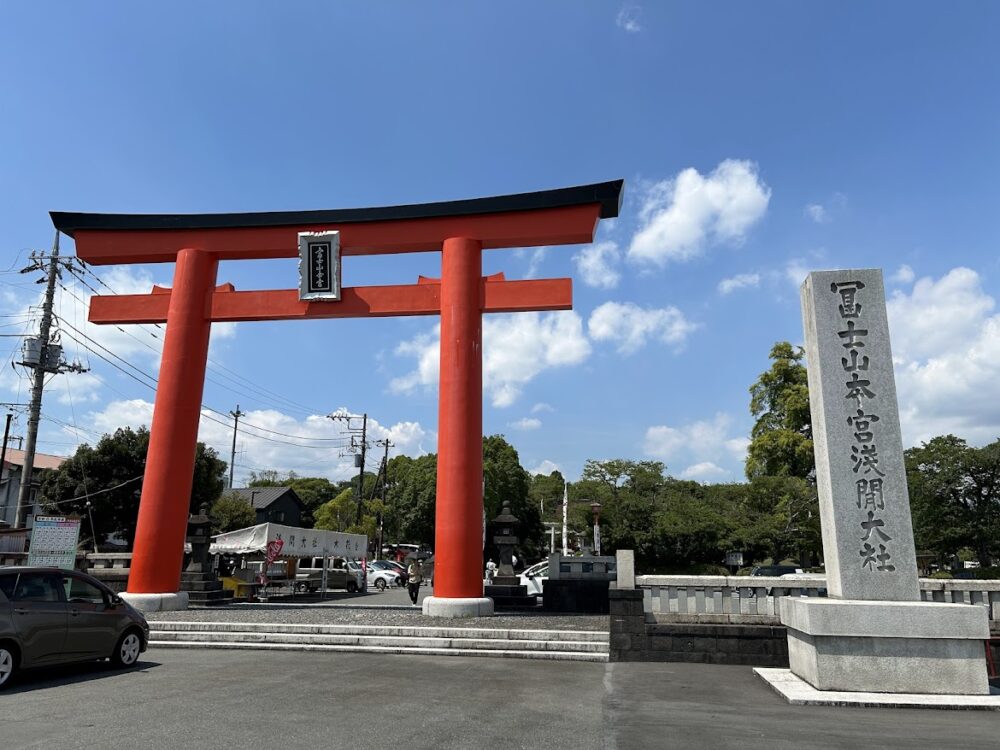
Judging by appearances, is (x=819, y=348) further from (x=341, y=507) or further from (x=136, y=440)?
(x=341, y=507)

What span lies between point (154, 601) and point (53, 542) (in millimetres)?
2426

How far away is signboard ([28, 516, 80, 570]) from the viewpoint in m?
13.2

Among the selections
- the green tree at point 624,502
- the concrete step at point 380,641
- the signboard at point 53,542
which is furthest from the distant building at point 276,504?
the concrete step at point 380,641

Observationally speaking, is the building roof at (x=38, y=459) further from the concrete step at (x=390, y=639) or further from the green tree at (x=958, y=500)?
the green tree at (x=958, y=500)

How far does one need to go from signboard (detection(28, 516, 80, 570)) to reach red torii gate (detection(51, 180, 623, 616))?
1389 mm

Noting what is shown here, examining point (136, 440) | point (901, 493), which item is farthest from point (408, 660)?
point (136, 440)

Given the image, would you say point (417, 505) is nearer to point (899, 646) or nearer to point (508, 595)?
point (508, 595)

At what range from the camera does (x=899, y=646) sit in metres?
6.92

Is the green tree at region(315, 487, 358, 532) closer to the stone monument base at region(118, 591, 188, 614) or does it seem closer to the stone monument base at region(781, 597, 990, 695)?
the stone monument base at region(118, 591, 188, 614)

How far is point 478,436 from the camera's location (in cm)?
1428

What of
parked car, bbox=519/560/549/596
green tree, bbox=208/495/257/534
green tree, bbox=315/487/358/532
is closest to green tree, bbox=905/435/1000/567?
parked car, bbox=519/560/549/596

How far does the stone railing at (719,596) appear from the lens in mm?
9336

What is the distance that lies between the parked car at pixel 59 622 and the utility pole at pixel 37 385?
51.8ft

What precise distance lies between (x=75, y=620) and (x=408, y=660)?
4372 millimetres
